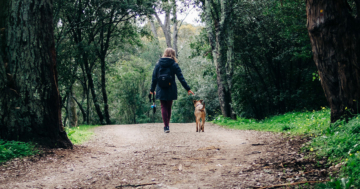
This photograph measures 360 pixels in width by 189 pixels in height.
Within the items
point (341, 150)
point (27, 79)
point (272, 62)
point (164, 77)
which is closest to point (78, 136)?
point (164, 77)

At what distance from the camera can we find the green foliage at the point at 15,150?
458 cm

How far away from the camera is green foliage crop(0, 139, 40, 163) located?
458 centimetres

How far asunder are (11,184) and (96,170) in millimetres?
1199

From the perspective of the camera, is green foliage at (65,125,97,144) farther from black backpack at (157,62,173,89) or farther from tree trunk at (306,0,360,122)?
tree trunk at (306,0,360,122)

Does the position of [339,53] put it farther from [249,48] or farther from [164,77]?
[249,48]

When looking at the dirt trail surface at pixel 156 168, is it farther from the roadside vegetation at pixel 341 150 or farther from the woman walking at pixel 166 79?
the woman walking at pixel 166 79

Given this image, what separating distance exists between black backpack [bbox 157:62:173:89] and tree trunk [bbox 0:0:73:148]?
3629mm

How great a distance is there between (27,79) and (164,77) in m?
4.12

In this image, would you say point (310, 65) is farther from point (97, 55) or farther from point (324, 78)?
point (97, 55)

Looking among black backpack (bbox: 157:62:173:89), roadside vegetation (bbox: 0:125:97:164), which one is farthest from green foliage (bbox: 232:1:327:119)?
roadside vegetation (bbox: 0:125:97:164)

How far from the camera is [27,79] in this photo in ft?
17.1

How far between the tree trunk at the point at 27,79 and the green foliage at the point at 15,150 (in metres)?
0.21

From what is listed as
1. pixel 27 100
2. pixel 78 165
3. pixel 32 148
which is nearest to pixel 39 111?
pixel 27 100

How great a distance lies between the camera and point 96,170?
171 inches
